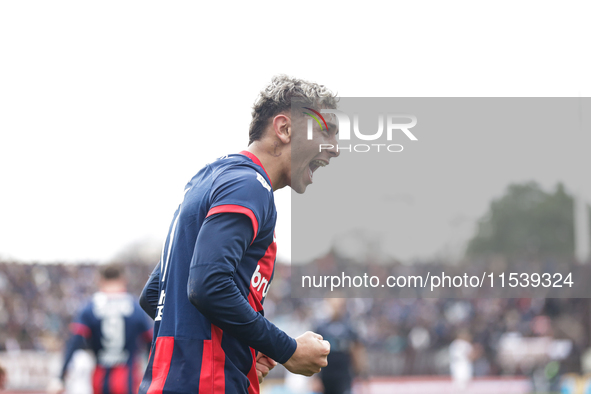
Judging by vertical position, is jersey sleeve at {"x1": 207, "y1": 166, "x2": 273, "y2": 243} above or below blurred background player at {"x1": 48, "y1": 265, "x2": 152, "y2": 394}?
above

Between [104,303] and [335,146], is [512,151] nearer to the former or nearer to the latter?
[104,303]

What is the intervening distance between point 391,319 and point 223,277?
19823mm

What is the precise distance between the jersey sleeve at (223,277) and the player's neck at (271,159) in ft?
1.55

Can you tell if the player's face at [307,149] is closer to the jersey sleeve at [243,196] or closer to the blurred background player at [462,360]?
the jersey sleeve at [243,196]

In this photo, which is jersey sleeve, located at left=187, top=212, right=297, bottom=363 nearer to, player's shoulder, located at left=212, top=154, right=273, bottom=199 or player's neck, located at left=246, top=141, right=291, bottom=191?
player's shoulder, located at left=212, top=154, right=273, bottom=199

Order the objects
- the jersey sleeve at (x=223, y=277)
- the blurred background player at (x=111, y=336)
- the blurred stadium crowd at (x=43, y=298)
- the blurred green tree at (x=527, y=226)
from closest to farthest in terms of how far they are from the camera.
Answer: the jersey sleeve at (x=223, y=277) → the blurred background player at (x=111, y=336) → the blurred stadium crowd at (x=43, y=298) → the blurred green tree at (x=527, y=226)

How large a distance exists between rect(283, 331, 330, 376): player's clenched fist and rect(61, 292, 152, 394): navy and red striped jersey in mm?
4354

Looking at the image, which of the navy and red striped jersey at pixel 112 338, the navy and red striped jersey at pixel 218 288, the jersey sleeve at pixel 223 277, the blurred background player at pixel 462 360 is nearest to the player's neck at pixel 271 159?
the navy and red striped jersey at pixel 218 288

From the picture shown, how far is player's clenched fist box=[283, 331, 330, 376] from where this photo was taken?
2254 mm

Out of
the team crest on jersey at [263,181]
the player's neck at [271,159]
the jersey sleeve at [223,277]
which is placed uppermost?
the player's neck at [271,159]

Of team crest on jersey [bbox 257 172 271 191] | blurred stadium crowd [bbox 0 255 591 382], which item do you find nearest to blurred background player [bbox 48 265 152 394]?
team crest on jersey [bbox 257 172 271 191]

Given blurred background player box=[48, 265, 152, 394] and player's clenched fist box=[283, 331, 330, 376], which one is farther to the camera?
blurred background player box=[48, 265, 152, 394]

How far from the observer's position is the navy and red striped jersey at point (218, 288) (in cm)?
211

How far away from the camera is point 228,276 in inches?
83.0
